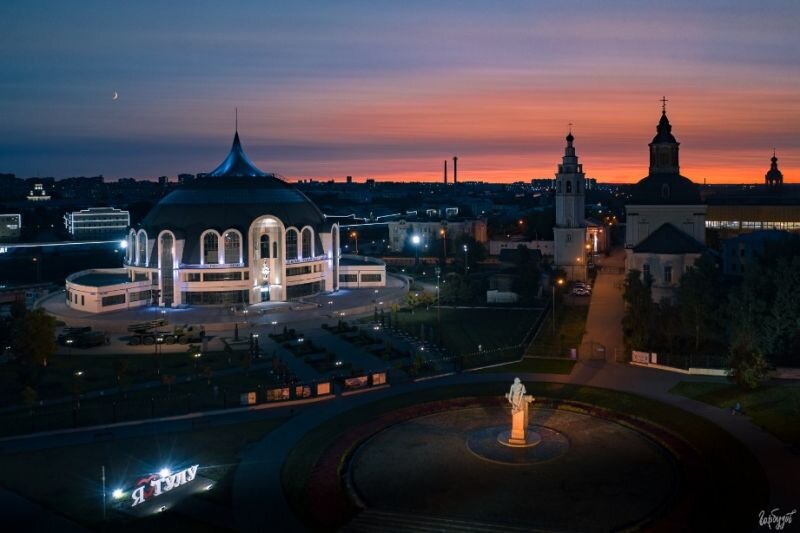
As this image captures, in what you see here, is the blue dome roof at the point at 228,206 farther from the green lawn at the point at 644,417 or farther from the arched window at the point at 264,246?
the green lawn at the point at 644,417

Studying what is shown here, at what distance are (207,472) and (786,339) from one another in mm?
27990

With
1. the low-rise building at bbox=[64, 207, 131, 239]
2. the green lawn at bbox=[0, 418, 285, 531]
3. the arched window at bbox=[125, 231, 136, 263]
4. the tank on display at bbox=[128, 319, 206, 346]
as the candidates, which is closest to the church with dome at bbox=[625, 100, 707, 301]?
the tank on display at bbox=[128, 319, 206, 346]

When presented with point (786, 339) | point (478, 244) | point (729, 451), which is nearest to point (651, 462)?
point (729, 451)

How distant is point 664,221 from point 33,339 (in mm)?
48271

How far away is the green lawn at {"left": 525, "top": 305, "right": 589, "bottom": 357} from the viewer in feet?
131

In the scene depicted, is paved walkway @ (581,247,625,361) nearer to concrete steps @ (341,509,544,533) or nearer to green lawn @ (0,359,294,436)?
green lawn @ (0,359,294,436)

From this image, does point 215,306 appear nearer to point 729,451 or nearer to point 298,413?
point 298,413

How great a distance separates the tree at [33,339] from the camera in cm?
3569

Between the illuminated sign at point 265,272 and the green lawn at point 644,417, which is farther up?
the illuminated sign at point 265,272

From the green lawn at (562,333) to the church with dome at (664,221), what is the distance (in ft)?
19.5

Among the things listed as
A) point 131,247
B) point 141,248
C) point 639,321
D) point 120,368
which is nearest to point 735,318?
point 639,321

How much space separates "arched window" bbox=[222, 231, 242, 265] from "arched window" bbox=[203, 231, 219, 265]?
66cm

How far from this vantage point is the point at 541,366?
3756 centimetres

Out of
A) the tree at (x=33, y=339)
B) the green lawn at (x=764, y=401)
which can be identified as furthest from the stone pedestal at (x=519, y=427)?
the tree at (x=33, y=339)
